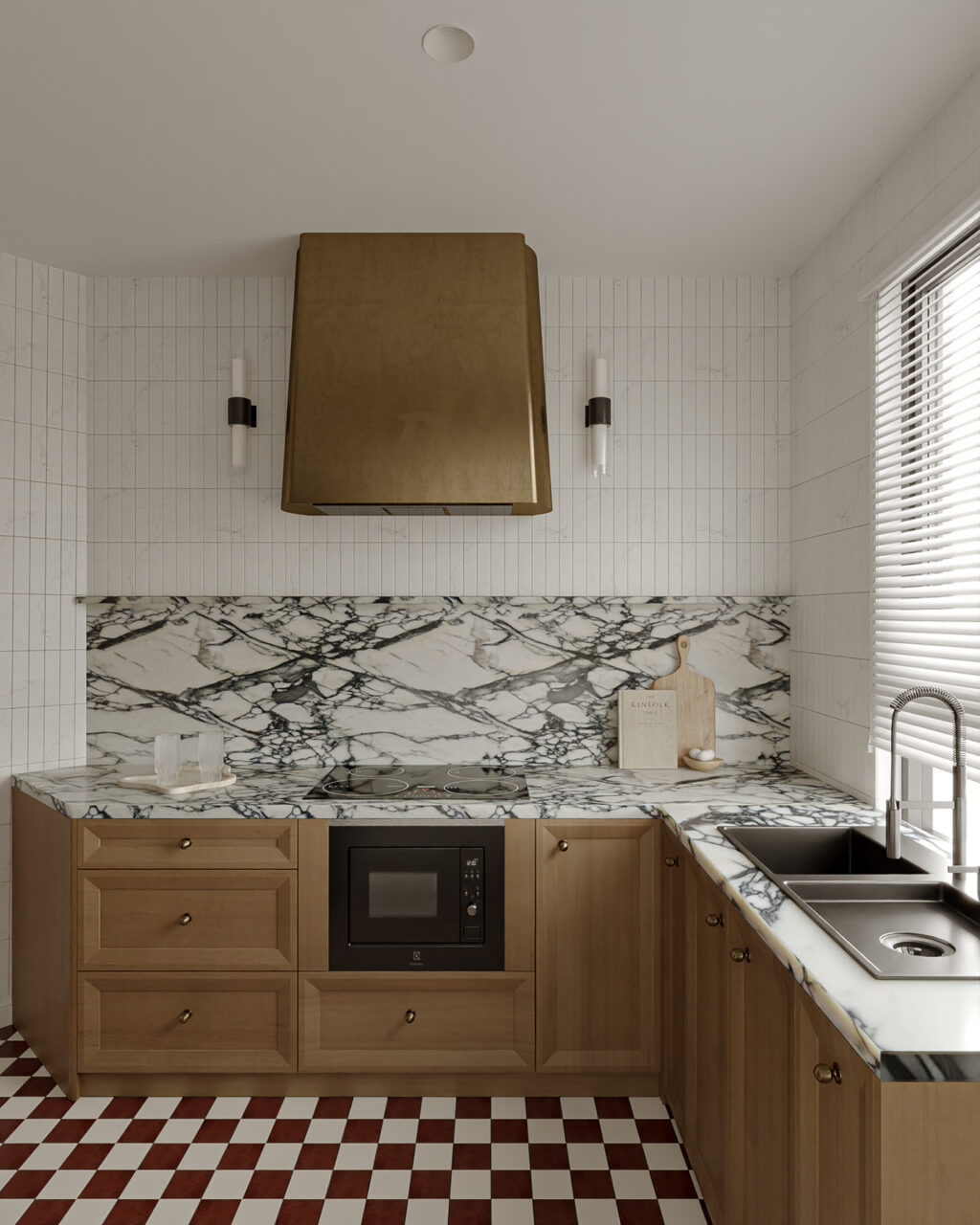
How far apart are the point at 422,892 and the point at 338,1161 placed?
2.16 ft

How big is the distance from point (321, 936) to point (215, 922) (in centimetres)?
30

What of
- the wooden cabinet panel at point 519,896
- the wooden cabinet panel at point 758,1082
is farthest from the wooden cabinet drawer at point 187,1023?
the wooden cabinet panel at point 758,1082

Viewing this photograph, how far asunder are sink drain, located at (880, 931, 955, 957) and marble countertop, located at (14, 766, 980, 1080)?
0.47 ft

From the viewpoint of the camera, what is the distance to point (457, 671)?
2.99m

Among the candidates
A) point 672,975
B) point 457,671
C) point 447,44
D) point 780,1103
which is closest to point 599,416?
point 457,671

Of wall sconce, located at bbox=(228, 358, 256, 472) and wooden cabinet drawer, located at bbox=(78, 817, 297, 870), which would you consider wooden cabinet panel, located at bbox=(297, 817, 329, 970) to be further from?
wall sconce, located at bbox=(228, 358, 256, 472)

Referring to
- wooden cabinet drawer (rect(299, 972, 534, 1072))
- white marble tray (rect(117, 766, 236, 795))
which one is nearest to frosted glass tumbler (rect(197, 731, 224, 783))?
white marble tray (rect(117, 766, 236, 795))

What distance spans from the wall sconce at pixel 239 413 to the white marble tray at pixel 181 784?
1.02 metres

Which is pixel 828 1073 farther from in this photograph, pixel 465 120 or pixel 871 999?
pixel 465 120

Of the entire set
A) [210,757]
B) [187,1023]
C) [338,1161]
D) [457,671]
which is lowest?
[338,1161]

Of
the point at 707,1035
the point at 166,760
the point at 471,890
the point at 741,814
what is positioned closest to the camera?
the point at 707,1035

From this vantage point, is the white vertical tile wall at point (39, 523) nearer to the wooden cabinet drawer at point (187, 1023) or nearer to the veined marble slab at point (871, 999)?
the wooden cabinet drawer at point (187, 1023)

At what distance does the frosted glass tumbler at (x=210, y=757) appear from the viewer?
2627 mm

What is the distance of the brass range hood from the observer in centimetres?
255
